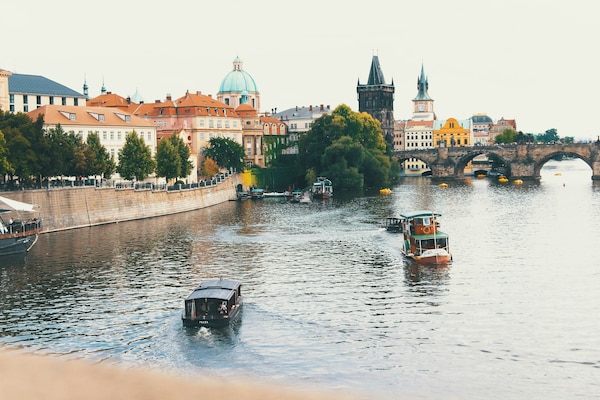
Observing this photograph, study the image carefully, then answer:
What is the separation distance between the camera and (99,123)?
11069cm

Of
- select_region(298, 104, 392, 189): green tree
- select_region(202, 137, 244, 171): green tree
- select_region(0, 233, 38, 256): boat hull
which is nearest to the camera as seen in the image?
select_region(0, 233, 38, 256): boat hull

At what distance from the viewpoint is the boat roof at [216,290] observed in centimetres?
4512

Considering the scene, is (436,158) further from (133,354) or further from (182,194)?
(133,354)

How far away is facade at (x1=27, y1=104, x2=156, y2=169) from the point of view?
104938mm

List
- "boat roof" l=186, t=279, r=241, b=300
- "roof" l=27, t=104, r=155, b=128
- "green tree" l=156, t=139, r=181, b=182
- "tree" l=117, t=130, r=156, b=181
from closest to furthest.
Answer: "boat roof" l=186, t=279, r=241, b=300 < "roof" l=27, t=104, r=155, b=128 < "tree" l=117, t=130, r=156, b=181 < "green tree" l=156, t=139, r=181, b=182

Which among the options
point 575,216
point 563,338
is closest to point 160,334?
point 563,338

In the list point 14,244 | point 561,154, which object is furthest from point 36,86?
point 561,154

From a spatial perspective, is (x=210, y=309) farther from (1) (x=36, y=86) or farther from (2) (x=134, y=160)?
(1) (x=36, y=86)

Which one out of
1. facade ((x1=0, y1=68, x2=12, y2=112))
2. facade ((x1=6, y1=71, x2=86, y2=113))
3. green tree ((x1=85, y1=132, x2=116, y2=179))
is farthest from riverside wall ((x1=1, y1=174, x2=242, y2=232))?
facade ((x1=6, y1=71, x2=86, y2=113))

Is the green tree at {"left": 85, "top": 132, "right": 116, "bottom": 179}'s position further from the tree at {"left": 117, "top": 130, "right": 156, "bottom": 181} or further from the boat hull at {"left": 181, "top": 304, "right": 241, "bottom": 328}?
the boat hull at {"left": 181, "top": 304, "right": 241, "bottom": 328}

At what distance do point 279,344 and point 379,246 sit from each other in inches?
1271

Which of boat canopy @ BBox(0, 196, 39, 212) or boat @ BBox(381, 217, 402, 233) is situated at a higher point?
boat canopy @ BBox(0, 196, 39, 212)

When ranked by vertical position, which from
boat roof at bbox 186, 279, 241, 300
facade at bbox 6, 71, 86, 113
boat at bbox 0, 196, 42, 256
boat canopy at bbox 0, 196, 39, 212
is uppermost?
facade at bbox 6, 71, 86, 113

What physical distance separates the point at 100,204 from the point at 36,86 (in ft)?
126
